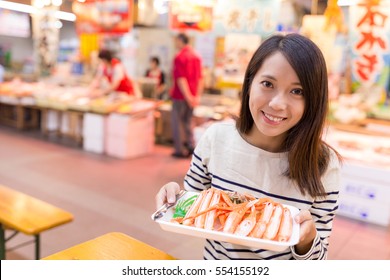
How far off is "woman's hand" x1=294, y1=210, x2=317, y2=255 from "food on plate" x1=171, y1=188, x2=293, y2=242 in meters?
0.03

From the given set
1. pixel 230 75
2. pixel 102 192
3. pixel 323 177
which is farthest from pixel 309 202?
pixel 230 75

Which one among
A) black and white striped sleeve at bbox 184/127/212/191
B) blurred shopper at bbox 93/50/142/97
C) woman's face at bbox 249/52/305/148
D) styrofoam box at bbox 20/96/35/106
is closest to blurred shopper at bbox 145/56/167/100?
blurred shopper at bbox 93/50/142/97

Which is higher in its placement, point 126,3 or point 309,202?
point 126,3

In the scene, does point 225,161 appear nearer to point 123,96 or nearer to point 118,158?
point 118,158

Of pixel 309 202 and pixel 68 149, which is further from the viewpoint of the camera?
pixel 68 149

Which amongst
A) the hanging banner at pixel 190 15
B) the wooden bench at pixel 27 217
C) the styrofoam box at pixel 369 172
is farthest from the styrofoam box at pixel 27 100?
the styrofoam box at pixel 369 172

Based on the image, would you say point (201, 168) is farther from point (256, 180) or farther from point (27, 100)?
point (27, 100)

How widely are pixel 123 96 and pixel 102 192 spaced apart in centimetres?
237

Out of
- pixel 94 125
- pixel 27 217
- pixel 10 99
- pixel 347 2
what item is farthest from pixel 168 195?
pixel 10 99

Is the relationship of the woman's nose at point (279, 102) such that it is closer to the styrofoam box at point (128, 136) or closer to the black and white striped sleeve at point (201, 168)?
the black and white striped sleeve at point (201, 168)

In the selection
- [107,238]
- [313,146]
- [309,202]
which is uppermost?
[313,146]

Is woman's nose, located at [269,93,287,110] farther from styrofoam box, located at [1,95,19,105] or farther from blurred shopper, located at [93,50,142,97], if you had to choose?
styrofoam box, located at [1,95,19,105]

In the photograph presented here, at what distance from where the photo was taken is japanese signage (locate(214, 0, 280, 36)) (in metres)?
5.44
